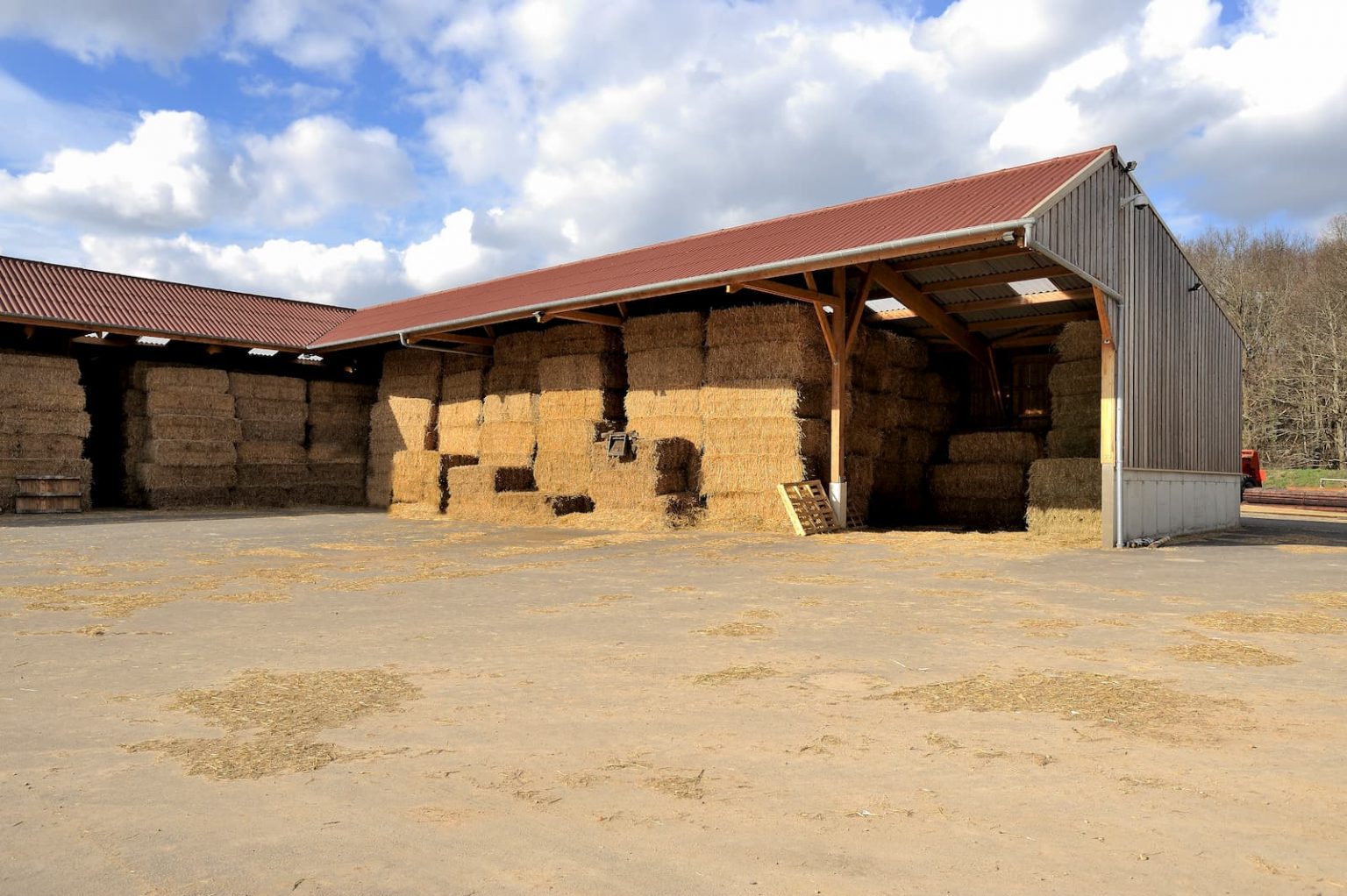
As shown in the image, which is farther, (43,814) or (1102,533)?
(1102,533)

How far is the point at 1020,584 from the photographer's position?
9.21 meters

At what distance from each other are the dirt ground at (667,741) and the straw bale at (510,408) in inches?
466

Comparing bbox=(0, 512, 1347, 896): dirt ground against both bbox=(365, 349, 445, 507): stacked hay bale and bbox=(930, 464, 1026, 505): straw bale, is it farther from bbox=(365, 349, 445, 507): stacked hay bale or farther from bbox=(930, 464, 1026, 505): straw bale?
bbox=(365, 349, 445, 507): stacked hay bale

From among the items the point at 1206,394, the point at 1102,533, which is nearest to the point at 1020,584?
the point at 1102,533

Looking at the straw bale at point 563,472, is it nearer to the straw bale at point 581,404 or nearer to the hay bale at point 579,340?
the straw bale at point 581,404

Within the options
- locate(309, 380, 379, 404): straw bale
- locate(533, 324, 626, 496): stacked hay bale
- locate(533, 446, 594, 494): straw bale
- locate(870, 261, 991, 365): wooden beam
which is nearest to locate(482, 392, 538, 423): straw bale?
locate(533, 324, 626, 496): stacked hay bale

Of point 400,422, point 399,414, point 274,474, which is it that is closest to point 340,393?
point 399,414

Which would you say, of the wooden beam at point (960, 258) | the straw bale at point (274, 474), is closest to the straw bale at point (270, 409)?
the straw bale at point (274, 474)

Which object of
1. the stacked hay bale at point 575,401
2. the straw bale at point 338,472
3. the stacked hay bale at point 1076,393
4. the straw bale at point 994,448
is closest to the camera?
the stacked hay bale at point 1076,393

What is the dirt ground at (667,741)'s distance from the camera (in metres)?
2.77

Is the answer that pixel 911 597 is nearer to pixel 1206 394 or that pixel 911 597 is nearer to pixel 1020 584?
pixel 1020 584

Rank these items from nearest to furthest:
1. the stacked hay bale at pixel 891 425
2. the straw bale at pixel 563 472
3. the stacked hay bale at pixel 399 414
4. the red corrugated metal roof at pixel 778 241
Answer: the red corrugated metal roof at pixel 778 241 < the stacked hay bale at pixel 891 425 < the straw bale at pixel 563 472 < the stacked hay bale at pixel 399 414

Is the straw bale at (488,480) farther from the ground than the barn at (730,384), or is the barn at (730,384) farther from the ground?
the barn at (730,384)

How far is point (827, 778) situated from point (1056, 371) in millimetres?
14665
